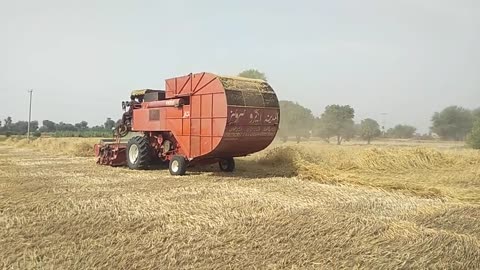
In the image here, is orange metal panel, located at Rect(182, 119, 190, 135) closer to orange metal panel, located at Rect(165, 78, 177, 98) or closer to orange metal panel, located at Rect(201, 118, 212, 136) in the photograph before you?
orange metal panel, located at Rect(201, 118, 212, 136)

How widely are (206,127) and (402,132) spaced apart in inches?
2047

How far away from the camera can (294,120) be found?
32156 mm

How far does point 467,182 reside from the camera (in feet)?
41.8

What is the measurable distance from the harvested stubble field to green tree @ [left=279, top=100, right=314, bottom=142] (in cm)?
1654

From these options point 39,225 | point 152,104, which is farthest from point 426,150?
point 39,225

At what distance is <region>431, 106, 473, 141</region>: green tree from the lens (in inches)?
1750

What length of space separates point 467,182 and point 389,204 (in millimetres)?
5115

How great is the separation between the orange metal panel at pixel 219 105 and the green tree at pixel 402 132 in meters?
47.4

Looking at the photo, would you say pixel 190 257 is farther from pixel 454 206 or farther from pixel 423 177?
pixel 423 177

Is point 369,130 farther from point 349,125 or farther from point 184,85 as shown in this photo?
point 184,85

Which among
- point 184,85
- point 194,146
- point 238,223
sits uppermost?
point 184,85

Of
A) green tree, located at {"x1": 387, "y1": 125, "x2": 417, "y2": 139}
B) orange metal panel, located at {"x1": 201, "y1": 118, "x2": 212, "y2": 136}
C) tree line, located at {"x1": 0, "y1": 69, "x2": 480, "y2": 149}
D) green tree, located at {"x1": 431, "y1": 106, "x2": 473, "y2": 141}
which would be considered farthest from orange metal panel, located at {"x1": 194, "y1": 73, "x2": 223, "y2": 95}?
green tree, located at {"x1": 387, "y1": 125, "x2": 417, "y2": 139}

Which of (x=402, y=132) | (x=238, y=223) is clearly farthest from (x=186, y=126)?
(x=402, y=132)

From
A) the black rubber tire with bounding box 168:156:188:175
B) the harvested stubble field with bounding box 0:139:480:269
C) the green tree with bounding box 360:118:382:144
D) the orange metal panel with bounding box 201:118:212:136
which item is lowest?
the harvested stubble field with bounding box 0:139:480:269
